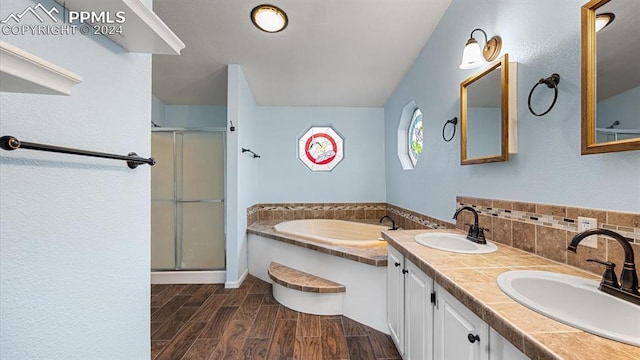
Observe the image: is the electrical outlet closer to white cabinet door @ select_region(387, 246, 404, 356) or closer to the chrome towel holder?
white cabinet door @ select_region(387, 246, 404, 356)

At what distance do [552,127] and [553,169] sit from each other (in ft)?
0.65

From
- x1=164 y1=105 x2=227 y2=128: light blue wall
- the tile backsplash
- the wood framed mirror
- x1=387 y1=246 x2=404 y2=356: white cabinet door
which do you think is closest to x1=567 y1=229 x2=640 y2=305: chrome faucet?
the tile backsplash

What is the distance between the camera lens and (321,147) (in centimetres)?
410

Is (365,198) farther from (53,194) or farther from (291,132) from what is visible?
(53,194)

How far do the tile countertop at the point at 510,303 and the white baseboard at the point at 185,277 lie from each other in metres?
2.47

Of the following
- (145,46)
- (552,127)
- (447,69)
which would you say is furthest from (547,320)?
(447,69)

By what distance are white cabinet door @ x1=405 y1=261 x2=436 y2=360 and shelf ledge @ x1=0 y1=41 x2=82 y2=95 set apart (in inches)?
55.5

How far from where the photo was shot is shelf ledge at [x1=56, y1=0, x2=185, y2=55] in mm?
670

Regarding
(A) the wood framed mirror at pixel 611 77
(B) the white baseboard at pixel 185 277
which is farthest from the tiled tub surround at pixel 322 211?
(A) the wood framed mirror at pixel 611 77

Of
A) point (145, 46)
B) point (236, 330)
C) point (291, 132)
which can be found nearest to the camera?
point (145, 46)

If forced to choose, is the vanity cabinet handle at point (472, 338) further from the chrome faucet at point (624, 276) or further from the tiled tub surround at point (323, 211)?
the tiled tub surround at point (323, 211)

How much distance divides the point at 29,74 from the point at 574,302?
1.58 meters

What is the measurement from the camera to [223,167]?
314 cm

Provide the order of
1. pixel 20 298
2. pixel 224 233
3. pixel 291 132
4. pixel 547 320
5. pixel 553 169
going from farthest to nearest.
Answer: pixel 291 132 < pixel 224 233 < pixel 553 169 < pixel 547 320 < pixel 20 298
